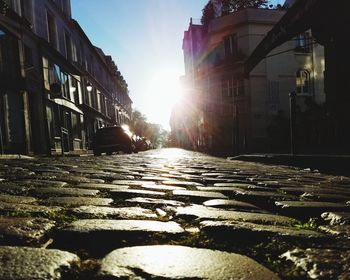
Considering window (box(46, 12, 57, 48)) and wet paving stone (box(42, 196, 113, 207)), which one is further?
window (box(46, 12, 57, 48))

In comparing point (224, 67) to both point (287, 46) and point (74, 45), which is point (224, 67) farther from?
point (74, 45)

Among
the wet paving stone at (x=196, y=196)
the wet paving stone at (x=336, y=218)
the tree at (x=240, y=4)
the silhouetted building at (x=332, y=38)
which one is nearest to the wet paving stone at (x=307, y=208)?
the wet paving stone at (x=336, y=218)

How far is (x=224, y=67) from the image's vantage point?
28.7 meters

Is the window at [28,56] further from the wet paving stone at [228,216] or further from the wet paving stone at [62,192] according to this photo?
the wet paving stone at [228,216]

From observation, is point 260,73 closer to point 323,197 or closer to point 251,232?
point 323,197

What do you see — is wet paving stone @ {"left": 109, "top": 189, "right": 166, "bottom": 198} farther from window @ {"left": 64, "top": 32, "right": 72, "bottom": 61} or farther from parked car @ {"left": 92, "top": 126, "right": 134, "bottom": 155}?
window @ {"left": 64, "top": 32, "right": 72, "bottom": 61}

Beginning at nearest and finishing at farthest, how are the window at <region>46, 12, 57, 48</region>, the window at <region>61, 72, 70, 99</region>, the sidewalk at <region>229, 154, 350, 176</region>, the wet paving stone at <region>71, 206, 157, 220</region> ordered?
the wet paving stone at <region>71, 206, 157, 220</region> → the sidewalk at <region>229, 154, 350, 176</region> → the window at <region>46, 12, 57, 48</region> → the window at <region>61, 72, 70, 99</region>

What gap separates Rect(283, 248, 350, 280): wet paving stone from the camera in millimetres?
1308

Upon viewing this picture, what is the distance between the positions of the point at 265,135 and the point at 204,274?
85.0 feet

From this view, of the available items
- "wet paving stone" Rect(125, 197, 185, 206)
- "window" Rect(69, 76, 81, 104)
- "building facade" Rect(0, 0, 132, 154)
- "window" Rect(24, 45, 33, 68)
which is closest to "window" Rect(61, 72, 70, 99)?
"building facade" Rect(0, 0, 132, 154)

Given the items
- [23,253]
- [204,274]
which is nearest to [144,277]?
[204,274]

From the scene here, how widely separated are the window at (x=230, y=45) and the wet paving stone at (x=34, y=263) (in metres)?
27.5

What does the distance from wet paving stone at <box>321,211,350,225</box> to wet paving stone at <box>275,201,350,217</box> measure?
0.11m

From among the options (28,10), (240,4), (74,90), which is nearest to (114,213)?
(28,10)
